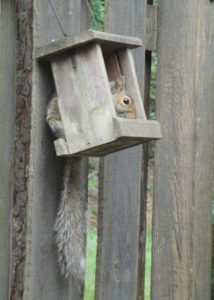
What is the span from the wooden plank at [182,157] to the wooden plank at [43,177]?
0.40 m

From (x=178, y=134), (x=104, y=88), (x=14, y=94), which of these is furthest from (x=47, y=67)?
(x=178, y=134)

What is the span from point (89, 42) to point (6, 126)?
0.42 m

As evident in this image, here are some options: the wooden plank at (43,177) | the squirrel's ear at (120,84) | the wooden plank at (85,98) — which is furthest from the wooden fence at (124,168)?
the squirrel's ear at (120,84)

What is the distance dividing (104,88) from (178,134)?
0.56 m

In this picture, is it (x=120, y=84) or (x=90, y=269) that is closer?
(x=120, y=84)

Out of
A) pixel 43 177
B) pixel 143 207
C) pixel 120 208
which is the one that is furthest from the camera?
pixel 143 207

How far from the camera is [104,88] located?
70.7 inches

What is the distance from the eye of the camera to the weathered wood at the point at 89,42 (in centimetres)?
178

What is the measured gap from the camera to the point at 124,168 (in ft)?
7.22

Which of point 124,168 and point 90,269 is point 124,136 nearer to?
point 124,168

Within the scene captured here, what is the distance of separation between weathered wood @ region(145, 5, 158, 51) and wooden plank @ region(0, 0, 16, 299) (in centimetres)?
53

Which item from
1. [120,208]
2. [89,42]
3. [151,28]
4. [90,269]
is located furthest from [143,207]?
[90,269]

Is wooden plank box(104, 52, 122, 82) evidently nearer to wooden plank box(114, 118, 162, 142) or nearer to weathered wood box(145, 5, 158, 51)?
wooden plank box(114, 118, 162, 142)

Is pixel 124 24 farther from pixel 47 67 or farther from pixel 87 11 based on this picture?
pixel 47 67
